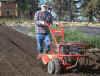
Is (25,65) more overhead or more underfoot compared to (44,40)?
more underfoot

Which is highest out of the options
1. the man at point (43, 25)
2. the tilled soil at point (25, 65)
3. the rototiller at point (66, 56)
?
the man at point (43, 25)

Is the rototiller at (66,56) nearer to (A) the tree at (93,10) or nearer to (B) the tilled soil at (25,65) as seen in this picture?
(B) the tilled soil at (25,65)

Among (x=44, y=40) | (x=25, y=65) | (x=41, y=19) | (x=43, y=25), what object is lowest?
(x=25, y=65)

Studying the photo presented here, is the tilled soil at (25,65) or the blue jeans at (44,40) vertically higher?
the blue jeans at (44,40)

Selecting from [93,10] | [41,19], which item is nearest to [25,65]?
[41,19]

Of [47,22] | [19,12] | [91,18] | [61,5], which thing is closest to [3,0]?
[19,12]

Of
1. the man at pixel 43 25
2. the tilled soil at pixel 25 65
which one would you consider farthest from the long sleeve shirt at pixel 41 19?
the tilled soil at pixel 25 65

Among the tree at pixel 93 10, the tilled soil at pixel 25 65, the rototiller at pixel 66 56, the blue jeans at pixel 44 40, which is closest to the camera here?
the rototiller at pixel 66 56

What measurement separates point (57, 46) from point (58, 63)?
0.43 m

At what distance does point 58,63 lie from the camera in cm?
615

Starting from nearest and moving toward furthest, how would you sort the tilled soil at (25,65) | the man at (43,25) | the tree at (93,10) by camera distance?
the tilled soil at (25,65) < the man at (43,25) < the tree at (93,10)

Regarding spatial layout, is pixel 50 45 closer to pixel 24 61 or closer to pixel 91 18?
pixel 24 61

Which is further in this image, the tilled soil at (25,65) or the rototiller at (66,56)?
the tilled soil at (25,65)

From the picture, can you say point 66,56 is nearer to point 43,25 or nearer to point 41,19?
point 43,25
